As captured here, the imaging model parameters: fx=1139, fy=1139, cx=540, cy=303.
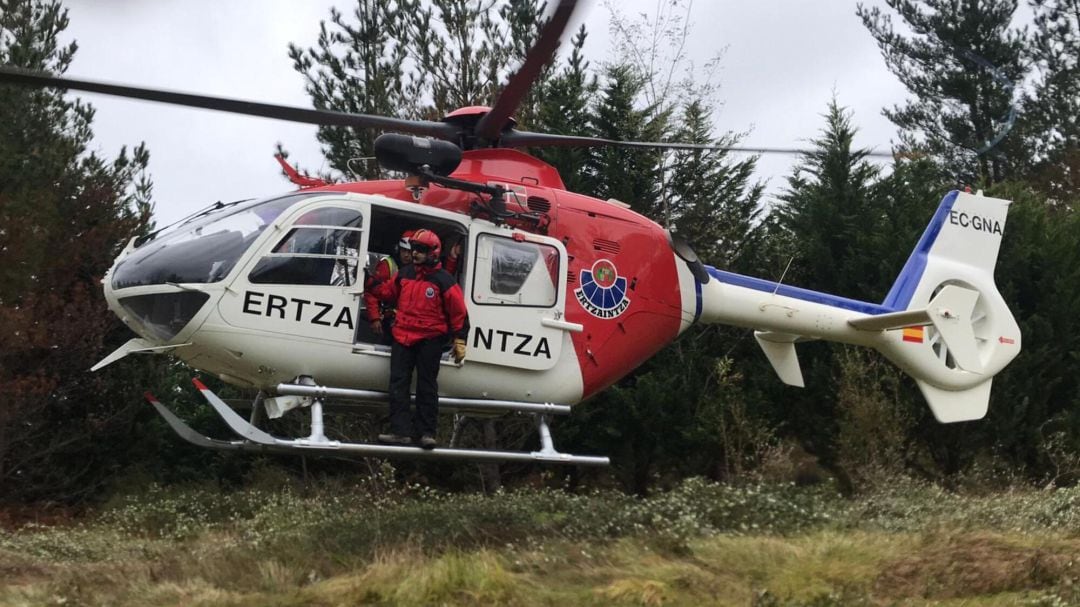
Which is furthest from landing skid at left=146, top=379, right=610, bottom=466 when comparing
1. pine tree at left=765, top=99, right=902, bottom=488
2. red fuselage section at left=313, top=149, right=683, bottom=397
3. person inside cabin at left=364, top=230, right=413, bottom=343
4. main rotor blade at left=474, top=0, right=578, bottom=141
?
pine tree at left=765, top=99, right=902, bottom=488

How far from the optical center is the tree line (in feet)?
46.4

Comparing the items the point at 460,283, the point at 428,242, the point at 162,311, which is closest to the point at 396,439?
the point at 460,283

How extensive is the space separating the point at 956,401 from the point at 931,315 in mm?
1493

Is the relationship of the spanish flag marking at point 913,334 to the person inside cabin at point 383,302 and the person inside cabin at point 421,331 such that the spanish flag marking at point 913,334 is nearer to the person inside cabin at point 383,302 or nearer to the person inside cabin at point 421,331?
the person inside cabin at point 421,331

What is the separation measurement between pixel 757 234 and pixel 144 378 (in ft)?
28.9

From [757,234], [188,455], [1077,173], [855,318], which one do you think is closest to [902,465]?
[855,318]

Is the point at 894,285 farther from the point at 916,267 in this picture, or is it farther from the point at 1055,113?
the point at 1055,113

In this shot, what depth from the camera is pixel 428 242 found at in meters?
8.60

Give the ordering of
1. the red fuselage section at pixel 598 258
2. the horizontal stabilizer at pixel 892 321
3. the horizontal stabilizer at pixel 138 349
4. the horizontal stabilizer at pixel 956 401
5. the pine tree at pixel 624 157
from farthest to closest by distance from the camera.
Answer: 1. the pine tree at pixel 624 157
2. the horizontal stabilizer at pixel 956 401
3. the horizontal stabilizer at pixel 892 321
4. the red fuselage section at pixel 598 258
5. the horizontal stabilizer at pixel 138 349

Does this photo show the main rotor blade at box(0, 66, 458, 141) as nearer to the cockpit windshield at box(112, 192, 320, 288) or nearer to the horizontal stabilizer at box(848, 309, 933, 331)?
the cockpit windshield at box(112, 192, 320, 288)

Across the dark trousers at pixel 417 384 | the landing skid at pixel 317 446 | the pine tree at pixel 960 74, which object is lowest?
the landing skid at pixel 317 446

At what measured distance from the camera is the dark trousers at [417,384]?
866cm

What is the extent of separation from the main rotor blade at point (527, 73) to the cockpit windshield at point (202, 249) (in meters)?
1.62

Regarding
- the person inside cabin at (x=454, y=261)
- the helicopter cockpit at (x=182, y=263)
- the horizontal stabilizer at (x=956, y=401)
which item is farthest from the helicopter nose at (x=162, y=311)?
the horizontal stabilizer at (x=956, y=401)
